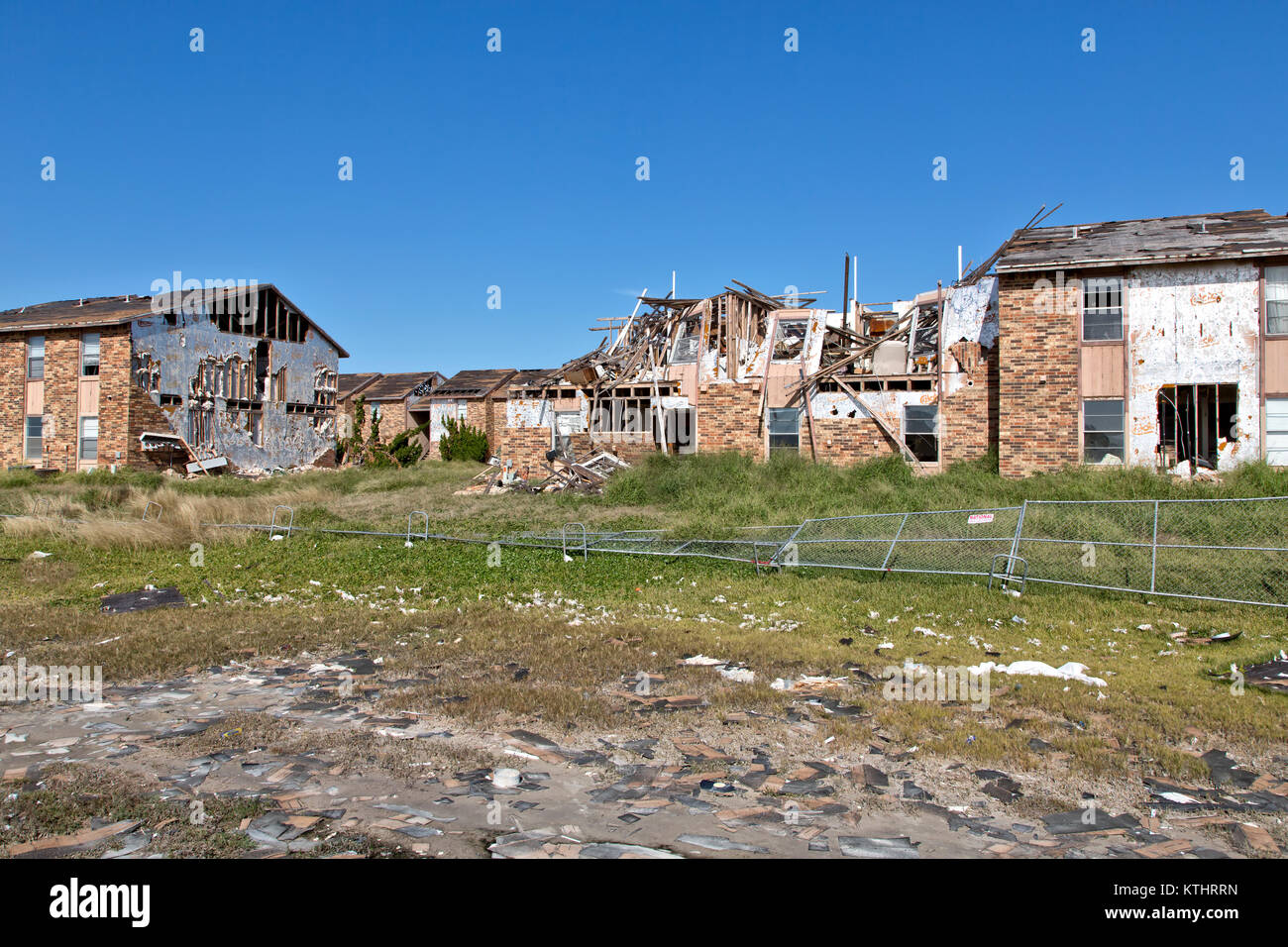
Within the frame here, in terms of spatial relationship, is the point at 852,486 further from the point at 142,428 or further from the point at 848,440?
the point at 142,428

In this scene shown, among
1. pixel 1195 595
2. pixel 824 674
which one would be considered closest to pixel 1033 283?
pixel 1195 595

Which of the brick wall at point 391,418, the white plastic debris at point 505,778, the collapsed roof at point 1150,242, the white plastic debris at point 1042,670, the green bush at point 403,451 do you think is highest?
the collapsed roof at point 1150,242

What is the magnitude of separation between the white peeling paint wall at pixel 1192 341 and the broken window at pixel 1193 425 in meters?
0.14

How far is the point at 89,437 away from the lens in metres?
29.6

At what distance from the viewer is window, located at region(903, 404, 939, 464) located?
21859 mm

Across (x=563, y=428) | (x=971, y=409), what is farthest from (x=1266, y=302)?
(x=563, y=428)

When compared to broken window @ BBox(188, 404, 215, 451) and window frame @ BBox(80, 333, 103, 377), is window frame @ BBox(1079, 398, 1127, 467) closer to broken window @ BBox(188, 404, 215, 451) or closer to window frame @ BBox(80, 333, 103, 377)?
broken window @ BBox(188, 404, 215, 451)

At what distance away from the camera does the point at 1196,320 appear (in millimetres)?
18641

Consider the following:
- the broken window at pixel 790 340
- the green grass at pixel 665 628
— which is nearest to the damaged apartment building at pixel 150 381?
the green grass at pixel 665 628

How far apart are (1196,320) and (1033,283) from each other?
3.50m

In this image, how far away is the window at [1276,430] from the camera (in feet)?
59.6

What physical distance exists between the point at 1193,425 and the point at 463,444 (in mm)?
29034

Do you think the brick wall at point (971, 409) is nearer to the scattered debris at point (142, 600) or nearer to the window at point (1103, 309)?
the window at point (1103, 309)
